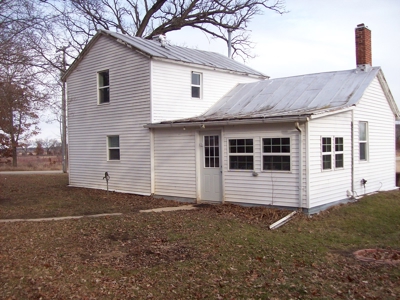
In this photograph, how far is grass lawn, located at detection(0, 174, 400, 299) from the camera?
5941 millimetres

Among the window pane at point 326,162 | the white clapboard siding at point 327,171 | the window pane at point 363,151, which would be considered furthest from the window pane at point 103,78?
the window pane at point 363,151

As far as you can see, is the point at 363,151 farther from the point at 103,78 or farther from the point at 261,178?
the point at 103,78

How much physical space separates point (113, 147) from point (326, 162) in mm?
8954

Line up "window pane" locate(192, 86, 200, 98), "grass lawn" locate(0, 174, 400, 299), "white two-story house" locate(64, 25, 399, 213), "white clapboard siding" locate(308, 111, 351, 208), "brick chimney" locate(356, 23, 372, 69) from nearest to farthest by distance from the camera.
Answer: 1. "grass lawn" locate(0, 174, 400, 299)
2. "white clapboard siding" locate(308, 111, 351, 208)
3. "white two-story house" locate(64, 25, 399, 213)
4. "brick chimney" locate(356, 23, 372, 69)
5. "window pane" locate(192, 86, 200, 98)

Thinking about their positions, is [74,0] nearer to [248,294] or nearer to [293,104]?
[293,104]

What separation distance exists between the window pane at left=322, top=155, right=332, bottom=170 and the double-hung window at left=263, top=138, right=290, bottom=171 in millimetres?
1163

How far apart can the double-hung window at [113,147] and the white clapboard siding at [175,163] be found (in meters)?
2.46

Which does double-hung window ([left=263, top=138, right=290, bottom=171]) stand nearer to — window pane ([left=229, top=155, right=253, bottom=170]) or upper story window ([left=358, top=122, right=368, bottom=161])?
window pane ([left=229, top=155, right=253, bottom=170])

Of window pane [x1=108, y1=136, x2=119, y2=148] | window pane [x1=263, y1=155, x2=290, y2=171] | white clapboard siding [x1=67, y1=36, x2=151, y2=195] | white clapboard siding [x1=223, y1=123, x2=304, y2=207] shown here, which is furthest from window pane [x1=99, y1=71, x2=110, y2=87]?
window pane [x1=263, y1=155, x2=290, y2=171]

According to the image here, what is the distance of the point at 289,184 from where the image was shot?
1167 centimetres

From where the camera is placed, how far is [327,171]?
12.2 metres

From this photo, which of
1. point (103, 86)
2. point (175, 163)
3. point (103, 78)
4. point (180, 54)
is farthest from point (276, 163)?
point (103, 78)

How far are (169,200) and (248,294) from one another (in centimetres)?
911

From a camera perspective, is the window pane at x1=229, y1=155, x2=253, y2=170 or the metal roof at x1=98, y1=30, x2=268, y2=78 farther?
the metal roof at x1=98, y1=30, x2=268, y2=78
